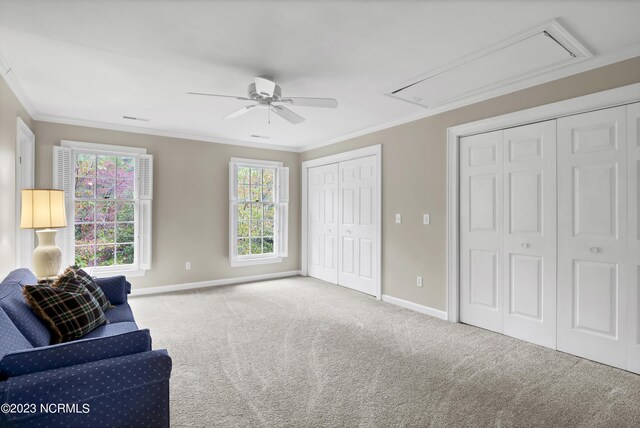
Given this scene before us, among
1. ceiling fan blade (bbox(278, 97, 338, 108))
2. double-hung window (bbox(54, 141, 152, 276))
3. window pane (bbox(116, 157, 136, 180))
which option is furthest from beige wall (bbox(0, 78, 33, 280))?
ceiling fan blade (bbox(278, 97, 338, 108))

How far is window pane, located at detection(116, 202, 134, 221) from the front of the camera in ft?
15.9

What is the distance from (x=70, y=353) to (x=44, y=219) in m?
2.21

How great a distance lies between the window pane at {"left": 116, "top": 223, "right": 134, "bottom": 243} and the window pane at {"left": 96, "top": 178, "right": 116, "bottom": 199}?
0.43 meters

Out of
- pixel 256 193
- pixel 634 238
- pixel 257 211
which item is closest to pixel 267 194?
pixel 256 193

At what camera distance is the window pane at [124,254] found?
4.83 metres

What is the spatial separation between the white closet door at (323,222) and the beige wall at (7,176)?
3.96 metres

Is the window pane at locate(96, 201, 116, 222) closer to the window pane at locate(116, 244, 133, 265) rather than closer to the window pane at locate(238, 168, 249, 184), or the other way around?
the window pane at locate(116, 244, 133, 265)

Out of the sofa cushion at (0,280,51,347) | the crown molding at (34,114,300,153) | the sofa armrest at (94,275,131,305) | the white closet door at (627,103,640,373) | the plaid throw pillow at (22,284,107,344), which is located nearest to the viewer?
the sofa cushion at (0,280,51,347)

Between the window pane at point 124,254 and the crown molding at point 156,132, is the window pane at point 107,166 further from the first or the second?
the window pane at point 124,254

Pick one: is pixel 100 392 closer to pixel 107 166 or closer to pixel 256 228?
pixel 107 166

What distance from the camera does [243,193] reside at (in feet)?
19.2

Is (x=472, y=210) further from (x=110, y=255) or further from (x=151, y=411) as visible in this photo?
(x=110, y=255)

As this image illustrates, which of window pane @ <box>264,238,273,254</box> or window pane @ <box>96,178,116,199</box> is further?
window pane @ <box>264,238,273,254</box>

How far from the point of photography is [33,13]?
2.05 meters
